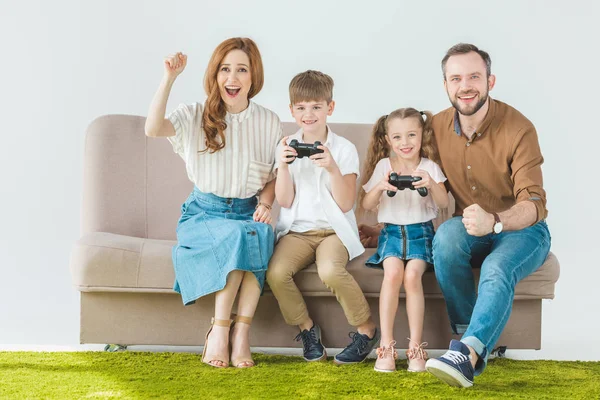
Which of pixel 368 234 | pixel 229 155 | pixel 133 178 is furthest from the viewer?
pixel 133 178

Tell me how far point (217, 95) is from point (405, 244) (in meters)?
0.91

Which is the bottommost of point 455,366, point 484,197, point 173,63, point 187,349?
point 187,349

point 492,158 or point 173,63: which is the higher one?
point 173,63

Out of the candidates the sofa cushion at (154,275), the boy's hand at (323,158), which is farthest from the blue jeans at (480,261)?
the boy's hand at (323,158)

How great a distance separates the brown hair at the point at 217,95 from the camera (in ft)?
11.5

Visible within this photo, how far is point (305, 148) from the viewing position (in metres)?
3.33

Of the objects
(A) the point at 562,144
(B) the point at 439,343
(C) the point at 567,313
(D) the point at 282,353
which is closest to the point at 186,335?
(D) the point at 282,353

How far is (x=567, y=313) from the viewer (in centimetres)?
449

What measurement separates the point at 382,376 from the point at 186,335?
822mm

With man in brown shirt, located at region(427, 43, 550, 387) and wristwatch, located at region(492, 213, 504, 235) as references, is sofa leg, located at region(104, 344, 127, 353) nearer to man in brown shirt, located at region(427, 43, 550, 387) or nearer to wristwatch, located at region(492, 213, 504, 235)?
man in brown shirt, located at region(427, 43, 550, 387)

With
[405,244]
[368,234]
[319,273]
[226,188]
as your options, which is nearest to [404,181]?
[405,244]

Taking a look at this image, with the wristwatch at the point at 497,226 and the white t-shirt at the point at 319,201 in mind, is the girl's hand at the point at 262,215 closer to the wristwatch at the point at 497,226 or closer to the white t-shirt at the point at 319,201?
the white t-shirt at the point at 319,201

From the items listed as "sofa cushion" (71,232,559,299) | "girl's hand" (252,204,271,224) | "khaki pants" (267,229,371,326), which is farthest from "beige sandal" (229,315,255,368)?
"girl's hand" (252,204,271,224)

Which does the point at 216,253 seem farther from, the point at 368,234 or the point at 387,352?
the point at 368,234
